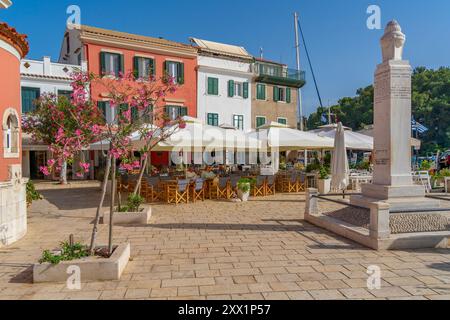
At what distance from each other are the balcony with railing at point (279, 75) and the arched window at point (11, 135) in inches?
804

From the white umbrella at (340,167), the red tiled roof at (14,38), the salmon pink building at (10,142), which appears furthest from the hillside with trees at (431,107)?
the salmon pink building at (10,142)

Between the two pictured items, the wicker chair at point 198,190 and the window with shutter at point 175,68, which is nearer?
the wicker chair at point 198,190

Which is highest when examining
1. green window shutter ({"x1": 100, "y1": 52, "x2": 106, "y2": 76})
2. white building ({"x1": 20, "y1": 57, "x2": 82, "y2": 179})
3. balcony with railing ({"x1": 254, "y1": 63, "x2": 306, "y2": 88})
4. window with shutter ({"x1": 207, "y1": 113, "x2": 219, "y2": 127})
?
balcony with railing ({"x1": 254, "y1": 63, "x2": 306, "y2": 88})

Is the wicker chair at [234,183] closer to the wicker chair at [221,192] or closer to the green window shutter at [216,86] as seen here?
Result: the wicker chair at [221,192]

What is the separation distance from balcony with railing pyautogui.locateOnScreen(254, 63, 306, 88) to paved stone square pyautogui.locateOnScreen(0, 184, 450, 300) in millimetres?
19464

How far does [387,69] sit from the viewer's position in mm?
6633

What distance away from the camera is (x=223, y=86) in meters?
24.0

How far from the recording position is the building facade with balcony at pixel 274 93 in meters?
25.5

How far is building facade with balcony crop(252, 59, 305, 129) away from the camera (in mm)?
25500

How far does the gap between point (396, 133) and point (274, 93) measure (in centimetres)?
2046

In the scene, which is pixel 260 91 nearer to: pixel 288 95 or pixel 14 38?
pixel 288 95

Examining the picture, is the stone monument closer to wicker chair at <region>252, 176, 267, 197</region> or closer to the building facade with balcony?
wicker chair at <region>252, 176, 267, 197</region>

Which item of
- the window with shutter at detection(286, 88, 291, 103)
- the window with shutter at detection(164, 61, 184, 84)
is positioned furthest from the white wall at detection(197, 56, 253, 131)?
the window with shutter at detection(286, 88, 291, 103)

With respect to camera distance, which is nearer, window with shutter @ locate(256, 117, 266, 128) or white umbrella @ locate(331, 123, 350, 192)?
white umbrella @ locate(331, 123, 350, 192)
